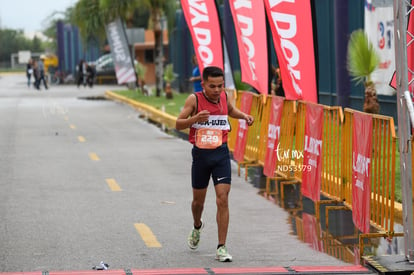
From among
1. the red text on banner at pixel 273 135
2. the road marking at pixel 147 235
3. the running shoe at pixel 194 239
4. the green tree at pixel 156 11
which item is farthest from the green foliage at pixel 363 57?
the green tree at pixel 156 11

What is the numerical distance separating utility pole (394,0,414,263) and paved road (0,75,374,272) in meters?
0.80

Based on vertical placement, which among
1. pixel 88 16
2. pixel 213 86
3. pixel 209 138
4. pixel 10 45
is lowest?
pixel 10 45

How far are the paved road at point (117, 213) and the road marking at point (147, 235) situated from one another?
1 cm

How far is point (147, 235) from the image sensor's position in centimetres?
1108

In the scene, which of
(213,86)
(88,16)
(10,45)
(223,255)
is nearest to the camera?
(223,255)

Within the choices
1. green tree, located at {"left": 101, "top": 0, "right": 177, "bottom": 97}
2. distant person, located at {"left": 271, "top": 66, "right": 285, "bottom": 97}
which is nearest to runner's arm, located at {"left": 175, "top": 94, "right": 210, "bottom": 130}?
distant person, located at {"left": 271, "top": 66, "right": 285, "bottom": 97}

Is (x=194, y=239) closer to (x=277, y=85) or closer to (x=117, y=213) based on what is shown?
(x=117, y=213)

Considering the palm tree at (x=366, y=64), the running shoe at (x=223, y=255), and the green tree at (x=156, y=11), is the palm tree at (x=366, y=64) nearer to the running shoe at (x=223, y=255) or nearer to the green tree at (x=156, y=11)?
the running shoe at (x=223, y=255)

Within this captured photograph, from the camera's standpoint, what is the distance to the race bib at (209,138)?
9.77m

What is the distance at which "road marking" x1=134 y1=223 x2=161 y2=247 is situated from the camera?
10.6 m

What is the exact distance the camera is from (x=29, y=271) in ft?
30.0

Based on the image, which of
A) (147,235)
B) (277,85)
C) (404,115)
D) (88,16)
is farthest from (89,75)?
(404,115)

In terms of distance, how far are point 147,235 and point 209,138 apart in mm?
1765

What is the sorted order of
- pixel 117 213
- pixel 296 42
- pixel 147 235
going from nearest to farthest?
pixel 147 235
pixel 117 213
pixel 296 42
